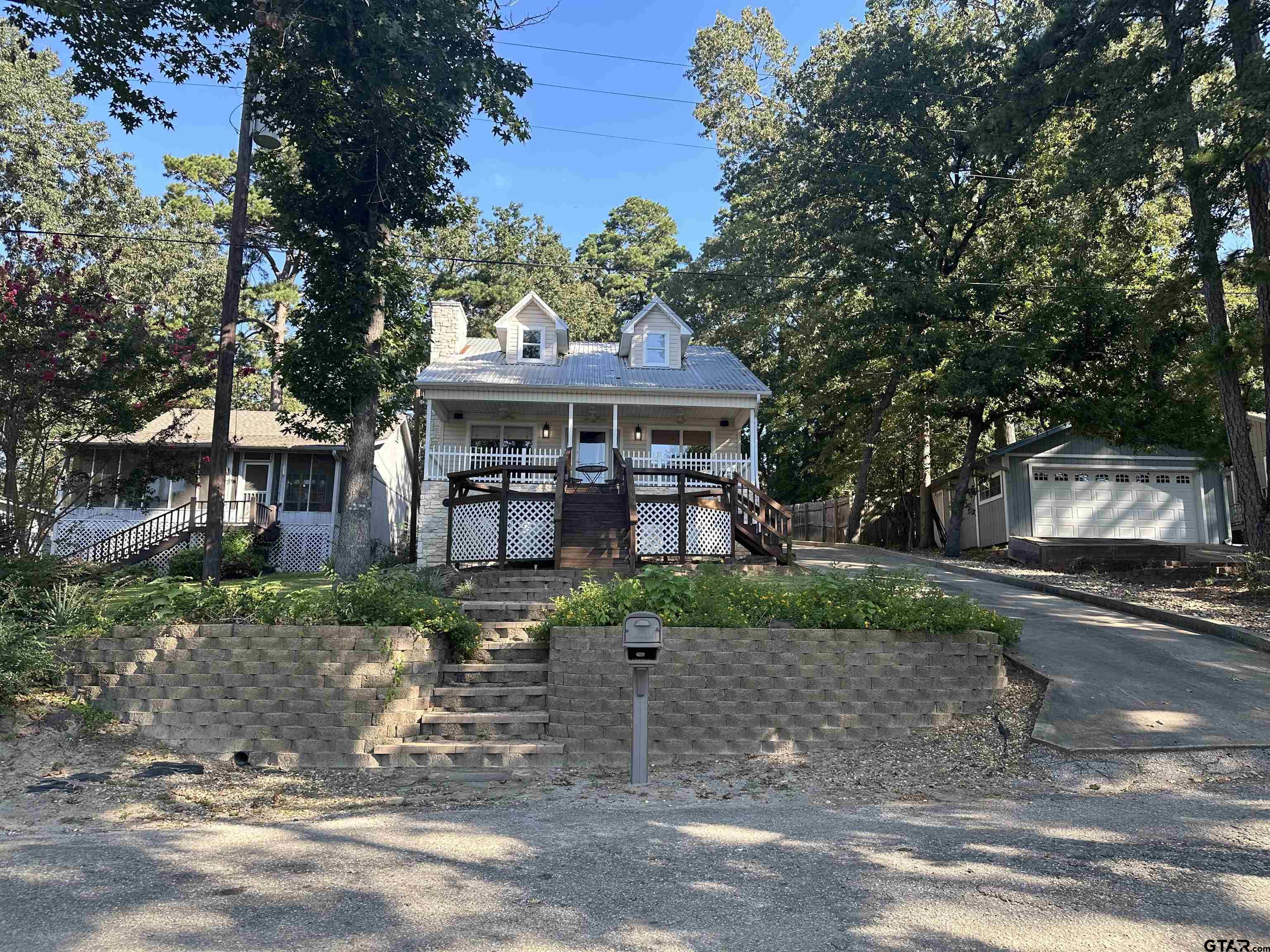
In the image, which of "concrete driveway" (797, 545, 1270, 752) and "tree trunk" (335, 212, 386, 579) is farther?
"tree trunk" (335, 212, 386, 579)

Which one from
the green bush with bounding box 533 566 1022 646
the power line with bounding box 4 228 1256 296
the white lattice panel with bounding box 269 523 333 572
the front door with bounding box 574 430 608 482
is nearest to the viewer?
the green bush with bounding box 533 566 1022 646

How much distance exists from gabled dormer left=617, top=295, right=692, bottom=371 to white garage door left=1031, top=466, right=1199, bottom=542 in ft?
31.6

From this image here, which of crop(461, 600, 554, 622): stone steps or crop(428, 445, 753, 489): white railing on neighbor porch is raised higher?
crop(428, 445, 753, 489): white railing on neighbor porch

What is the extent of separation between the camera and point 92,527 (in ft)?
66.2

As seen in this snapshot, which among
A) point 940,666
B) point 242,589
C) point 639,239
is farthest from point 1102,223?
point 639,239

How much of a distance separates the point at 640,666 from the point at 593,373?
45.8 feet

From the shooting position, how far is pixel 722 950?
354cm

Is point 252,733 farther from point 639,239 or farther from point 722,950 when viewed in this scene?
point 639,239

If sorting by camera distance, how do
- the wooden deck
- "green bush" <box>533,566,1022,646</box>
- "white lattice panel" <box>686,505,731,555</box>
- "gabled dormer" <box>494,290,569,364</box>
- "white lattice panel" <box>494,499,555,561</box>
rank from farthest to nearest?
"gabled dormer" <box>494,290,569,364</box>
the wooden deck
"white lattice panel" <box>686,505,731,555</box>
"white lattice panel" <box>494,499,555,561</box>
"green bush" <box>533,566,1022,646</box>

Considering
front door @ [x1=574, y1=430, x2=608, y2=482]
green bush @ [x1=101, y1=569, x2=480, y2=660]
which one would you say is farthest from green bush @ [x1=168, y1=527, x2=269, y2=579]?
green bush @ [x1=101, y1=569, x2=480, y2=660]

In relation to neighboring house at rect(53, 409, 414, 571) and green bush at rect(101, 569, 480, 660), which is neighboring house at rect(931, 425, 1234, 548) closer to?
neighboring house at rect(53, 409, 414, 571)

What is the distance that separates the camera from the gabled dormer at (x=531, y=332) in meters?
20.6

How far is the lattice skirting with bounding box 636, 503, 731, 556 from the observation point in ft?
42.6

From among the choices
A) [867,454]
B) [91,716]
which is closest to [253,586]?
[91,716]
